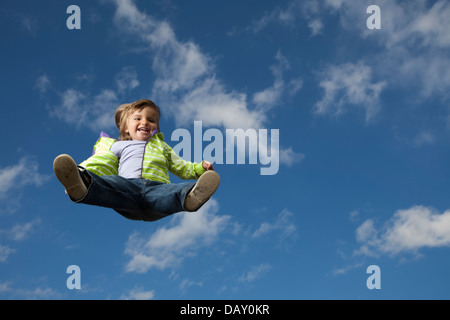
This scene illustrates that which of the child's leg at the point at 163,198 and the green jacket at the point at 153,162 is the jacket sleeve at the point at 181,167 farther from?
the child's leg at the point at 163,198

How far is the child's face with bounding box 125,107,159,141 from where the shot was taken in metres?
6.02

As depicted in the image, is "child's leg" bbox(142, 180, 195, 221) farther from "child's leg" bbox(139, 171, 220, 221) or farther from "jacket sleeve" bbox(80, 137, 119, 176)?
"jacket sleeve" bbox(80, 137, 119, 176)

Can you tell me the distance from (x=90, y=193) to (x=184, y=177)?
1331mm

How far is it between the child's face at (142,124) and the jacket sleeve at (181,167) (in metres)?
0.31

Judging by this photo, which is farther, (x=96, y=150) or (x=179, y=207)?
(x=96, y=150)

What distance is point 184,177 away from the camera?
20.0 feet

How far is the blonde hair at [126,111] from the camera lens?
6090 mm

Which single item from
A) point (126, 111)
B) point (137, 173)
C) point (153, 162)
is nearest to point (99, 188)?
point (137, 173)

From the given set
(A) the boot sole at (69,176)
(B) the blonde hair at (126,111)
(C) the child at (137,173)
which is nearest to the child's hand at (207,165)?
(C) the child at (137,173)

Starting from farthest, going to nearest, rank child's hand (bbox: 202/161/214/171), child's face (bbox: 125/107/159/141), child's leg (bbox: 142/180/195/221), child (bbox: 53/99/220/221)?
1. child's face (bbox: 125/107/159/141)
2. child's hand (bbox: 202/161/214/171)
3. child's leg (bbox: 142/180/195/221)
4. child (bbox: 53/99/220/221)

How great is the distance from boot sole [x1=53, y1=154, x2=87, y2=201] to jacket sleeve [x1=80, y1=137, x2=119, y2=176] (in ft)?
1.92

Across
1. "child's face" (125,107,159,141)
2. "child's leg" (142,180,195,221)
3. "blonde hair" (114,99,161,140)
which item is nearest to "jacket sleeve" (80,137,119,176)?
"blonde hair" (114,99,161,140)
